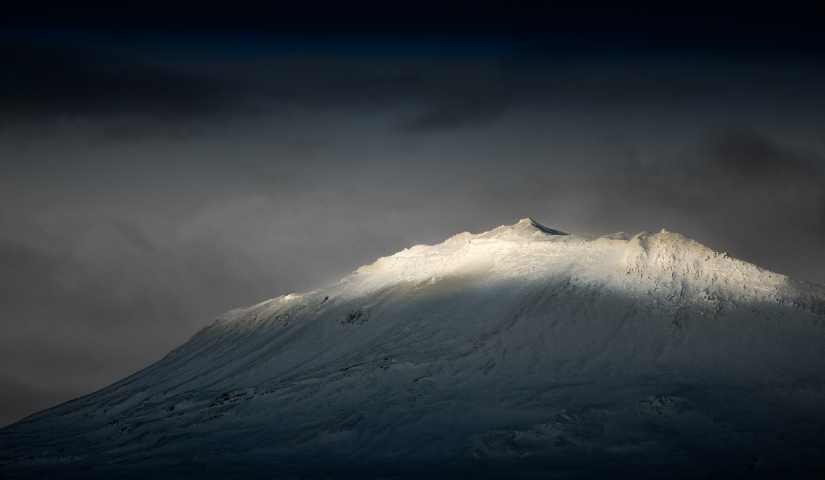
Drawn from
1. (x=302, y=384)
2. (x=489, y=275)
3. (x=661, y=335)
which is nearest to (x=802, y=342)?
(x=661, y=335)

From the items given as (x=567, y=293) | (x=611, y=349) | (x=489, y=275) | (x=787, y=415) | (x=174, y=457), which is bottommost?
(x=787, y=415)

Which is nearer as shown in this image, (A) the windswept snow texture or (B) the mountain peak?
(A) the windswept snow texture

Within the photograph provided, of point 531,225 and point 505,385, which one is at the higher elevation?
point 531,225

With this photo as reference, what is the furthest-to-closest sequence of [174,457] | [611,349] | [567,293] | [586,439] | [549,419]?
[567,293]
[611,349]
[174,457]
[549,419]
[586,439]

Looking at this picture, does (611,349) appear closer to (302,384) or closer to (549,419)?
(549,419)

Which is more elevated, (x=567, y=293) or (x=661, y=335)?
(x=567, y=293)

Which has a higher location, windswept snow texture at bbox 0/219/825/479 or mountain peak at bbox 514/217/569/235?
mountain peak at bbox 514/217/569/235

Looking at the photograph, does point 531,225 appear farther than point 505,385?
Yes

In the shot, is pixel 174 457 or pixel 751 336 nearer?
pixel 174 457
